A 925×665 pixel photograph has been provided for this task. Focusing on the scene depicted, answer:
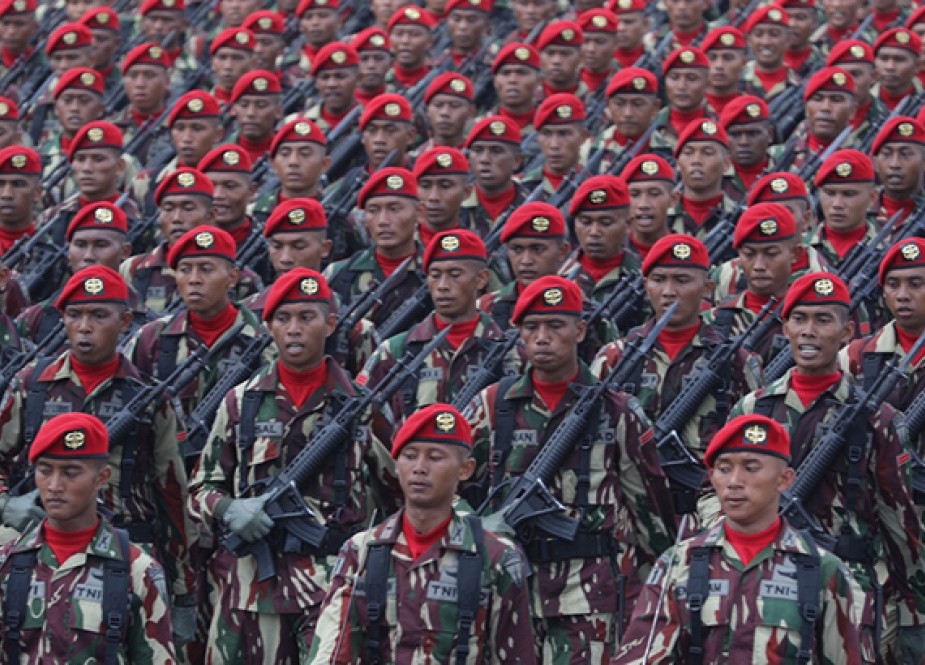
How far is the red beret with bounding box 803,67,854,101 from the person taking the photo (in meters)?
22.3

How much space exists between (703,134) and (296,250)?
155 inches

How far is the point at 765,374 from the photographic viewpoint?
1616cm

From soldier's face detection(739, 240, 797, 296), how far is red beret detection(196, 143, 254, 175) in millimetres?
4796

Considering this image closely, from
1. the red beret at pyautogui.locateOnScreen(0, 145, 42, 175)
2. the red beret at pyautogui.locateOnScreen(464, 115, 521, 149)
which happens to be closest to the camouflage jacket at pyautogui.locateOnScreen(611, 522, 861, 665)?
the red beret at pyautogui.locateOnScreen(464, 115, 521, 149)

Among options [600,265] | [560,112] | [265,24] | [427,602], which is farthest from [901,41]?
[427,602]

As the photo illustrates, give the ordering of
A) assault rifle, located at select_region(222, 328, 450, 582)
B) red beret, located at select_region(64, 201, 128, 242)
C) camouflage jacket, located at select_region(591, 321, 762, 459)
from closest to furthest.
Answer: assault rifle, located at select_region(222, 328, 450, 582), camouflage jacket, located at select_region(591, 321, 762, 459), red beret, located at select_region(64, 201, 128, 242)

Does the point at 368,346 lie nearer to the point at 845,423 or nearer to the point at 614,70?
the point at 845,423

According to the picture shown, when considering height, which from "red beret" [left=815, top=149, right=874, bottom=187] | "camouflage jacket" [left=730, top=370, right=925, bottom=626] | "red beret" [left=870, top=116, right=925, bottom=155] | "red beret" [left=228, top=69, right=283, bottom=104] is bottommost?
"camouflage jacket" [left=730, top=370, right=925, bottom=626]

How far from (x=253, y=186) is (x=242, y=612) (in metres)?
7.01

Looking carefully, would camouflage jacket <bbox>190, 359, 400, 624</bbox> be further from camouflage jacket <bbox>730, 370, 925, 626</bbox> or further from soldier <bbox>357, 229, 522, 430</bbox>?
camouflage jacket <bbox>730, 370, 925, 626</bbox>

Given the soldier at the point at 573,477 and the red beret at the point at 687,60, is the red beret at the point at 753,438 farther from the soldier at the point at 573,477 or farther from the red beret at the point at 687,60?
the red beret at the point at 687,60

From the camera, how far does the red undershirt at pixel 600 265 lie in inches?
722

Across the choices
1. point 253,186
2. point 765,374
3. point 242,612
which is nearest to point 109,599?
point 242,612

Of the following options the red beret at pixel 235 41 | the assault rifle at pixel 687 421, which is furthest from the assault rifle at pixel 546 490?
the red beret at pixel 235 41
